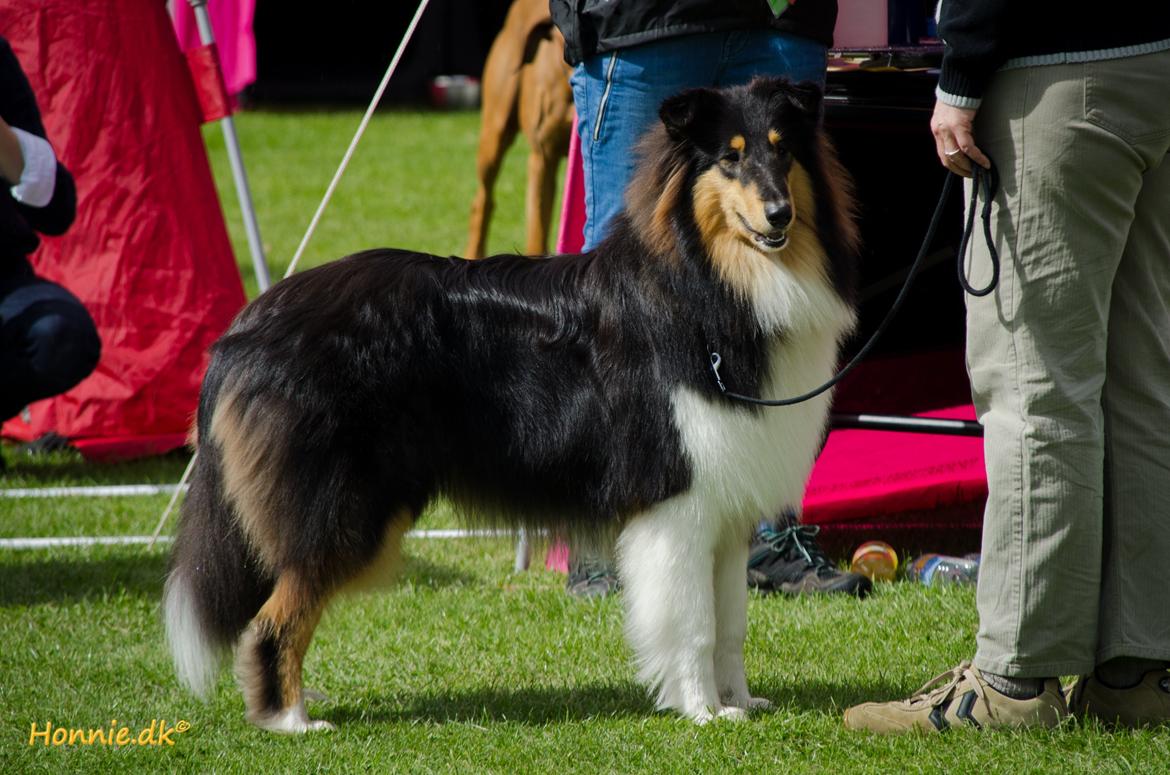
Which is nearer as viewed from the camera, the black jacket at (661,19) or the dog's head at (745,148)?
the dog's head at (745,148)

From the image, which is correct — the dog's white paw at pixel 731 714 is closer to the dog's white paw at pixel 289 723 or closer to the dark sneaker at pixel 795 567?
the dog's white paw at pixel 289 723

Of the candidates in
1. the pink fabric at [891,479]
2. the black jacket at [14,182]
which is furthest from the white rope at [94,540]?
the pink fabric at [891,479]

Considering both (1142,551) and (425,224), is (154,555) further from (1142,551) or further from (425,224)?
(425,224)

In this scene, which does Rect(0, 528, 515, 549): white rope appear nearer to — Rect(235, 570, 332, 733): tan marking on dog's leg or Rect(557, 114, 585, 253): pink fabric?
Rect(557, 114, 585, 253): pink fabric

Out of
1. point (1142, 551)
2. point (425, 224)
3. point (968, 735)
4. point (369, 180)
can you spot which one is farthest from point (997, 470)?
point (369, 180)

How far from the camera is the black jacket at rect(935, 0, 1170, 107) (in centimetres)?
247

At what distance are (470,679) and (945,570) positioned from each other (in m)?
1.57

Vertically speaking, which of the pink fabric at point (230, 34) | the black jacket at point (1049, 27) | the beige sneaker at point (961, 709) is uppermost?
the black jacket at point (1049, 27)

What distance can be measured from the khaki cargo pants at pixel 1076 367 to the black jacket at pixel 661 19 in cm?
95

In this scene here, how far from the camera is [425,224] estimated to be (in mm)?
11109

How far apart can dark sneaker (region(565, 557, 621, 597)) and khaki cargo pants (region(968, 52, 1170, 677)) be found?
5.02 feet

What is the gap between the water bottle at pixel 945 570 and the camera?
405 cm

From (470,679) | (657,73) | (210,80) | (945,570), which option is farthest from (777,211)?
(210,80)

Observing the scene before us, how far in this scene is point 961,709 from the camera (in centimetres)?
282
